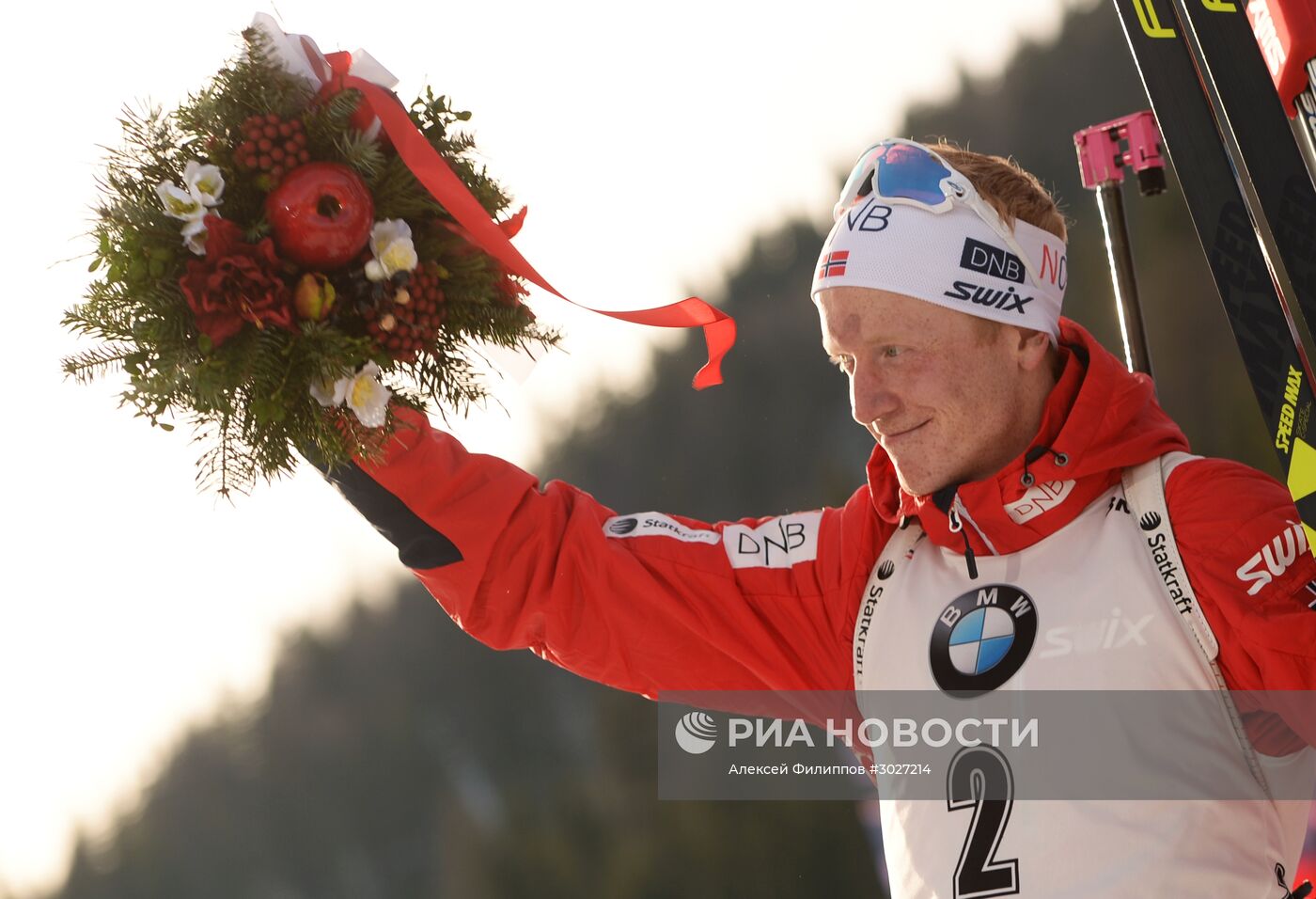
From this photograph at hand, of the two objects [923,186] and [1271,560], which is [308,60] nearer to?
[923,186]

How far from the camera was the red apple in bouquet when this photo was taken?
2.18 m

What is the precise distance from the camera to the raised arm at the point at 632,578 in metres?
2.54

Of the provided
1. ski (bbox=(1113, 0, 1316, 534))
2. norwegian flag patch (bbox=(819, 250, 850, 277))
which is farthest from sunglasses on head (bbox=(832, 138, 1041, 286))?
ski (bbox=(1113, 0, 1316, 534))

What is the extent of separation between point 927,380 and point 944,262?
19 centimetres

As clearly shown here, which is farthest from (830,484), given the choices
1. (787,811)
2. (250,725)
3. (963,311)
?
(963,311)

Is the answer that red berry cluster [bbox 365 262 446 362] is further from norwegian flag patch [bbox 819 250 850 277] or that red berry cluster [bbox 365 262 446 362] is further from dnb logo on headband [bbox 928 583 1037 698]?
dnb logo on headband [bbox 928 583 1037 698]

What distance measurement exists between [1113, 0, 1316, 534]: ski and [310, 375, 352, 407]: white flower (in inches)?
46.7

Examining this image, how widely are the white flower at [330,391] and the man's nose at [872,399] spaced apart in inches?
30.4

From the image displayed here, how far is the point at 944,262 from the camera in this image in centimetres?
237

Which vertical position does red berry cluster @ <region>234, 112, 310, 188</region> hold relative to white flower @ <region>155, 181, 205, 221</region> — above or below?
above

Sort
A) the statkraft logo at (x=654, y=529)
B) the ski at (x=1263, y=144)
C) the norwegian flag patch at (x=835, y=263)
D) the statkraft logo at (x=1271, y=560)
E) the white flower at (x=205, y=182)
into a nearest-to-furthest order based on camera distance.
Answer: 1. the ski at (x=1263, y=144)
2. the statkraft logo at (x=1271, y=560)
3. the white flower at (x=205, y=182)
4. the norwegian flag patch at (x=835, y=263)
5. the statkraft logo at (x=654, y=529)

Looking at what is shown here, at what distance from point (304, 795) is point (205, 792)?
82cm

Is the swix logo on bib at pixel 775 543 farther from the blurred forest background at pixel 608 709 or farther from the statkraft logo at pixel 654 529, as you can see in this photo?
the blurred forest background at pixel 608 709

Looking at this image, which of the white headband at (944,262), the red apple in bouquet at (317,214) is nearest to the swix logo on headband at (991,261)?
the white headband at (944,262)
